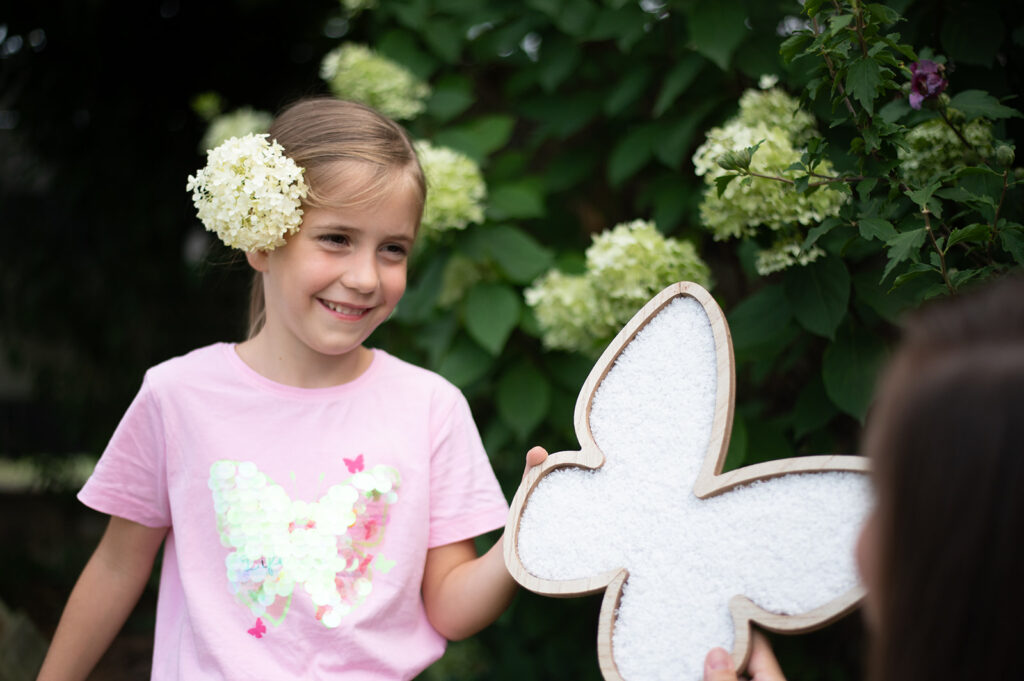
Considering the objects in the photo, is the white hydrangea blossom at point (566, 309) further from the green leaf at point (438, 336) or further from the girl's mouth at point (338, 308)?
the girl's mouth at point (338, 308)

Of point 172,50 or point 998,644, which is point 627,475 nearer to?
point 998,644

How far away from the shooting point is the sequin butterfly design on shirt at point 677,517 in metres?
1.01

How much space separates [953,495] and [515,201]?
5.86 feet

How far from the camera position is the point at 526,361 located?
2.21 m

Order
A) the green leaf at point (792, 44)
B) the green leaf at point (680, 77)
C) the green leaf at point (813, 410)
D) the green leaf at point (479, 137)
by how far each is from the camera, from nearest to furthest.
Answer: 1. the green leaf at point (792, 44)
2. the green leaf at point (813, 410)
3. the green leaf at point (680, 77)
4. the green leaf at point (479, 137)

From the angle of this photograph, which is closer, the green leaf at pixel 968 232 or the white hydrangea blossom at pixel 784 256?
the green leaf at pixel 968 232

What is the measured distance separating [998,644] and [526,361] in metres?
1.59

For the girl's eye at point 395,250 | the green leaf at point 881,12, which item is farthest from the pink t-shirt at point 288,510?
the green leaf at point 881,12

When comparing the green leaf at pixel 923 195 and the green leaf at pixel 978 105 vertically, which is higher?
the green leaf at pixel 978 105

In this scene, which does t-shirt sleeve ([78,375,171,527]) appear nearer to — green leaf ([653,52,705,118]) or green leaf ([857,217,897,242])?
green leaf ([857,217,897,242])

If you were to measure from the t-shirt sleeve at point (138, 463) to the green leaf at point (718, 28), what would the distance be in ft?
4.48

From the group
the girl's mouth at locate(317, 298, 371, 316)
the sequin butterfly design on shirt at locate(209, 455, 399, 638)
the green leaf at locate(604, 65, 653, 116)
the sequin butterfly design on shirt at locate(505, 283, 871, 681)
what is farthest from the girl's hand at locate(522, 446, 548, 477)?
the green leaf at locate(604, 65, 653, 116)

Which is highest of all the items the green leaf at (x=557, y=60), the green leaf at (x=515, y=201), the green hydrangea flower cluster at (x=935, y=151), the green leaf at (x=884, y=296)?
the green hydrangea flower cluster at (x=935, y=151)

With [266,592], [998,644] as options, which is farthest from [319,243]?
[998,644]
